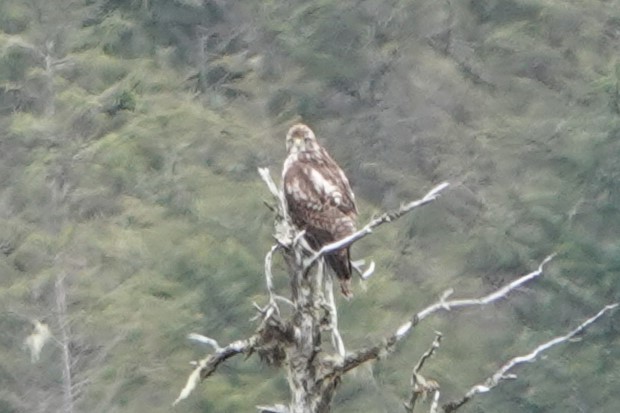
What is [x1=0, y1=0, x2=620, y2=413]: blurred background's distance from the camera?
57.2ft

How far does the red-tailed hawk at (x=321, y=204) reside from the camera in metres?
8.02

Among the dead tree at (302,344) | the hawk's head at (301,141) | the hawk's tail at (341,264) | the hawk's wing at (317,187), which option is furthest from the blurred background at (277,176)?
the dead tree at (302,344)

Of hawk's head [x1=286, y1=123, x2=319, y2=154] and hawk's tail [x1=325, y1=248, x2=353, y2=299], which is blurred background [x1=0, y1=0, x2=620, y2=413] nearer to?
hawk's head [x1=286, y1=123, x2=319, y2=154]

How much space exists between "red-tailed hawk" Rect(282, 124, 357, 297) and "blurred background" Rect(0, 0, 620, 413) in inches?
340

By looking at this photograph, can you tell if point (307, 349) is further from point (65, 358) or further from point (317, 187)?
point (65, 358)

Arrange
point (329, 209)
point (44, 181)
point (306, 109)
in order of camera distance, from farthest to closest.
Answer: point (306, 109), point (44, 181), point (329, 209)

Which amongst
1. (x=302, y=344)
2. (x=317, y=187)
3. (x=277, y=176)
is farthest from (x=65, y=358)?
(x=302, y=344)

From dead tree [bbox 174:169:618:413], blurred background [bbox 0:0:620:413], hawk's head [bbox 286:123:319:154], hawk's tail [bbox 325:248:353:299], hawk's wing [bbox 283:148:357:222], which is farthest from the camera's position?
blurred background [bbox 0:0:620:413]

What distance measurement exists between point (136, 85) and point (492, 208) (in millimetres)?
3906

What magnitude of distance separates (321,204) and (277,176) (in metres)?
10.7

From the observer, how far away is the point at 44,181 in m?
19.5

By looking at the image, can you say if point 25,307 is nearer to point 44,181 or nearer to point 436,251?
point 44,181

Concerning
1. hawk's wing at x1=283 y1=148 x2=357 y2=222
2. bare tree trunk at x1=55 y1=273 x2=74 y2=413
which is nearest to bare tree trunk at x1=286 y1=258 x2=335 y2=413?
hawk's wing at x1=283 y1=148 x2=357 y2=222

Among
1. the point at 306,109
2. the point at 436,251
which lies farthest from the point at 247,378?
the point at 306,109
